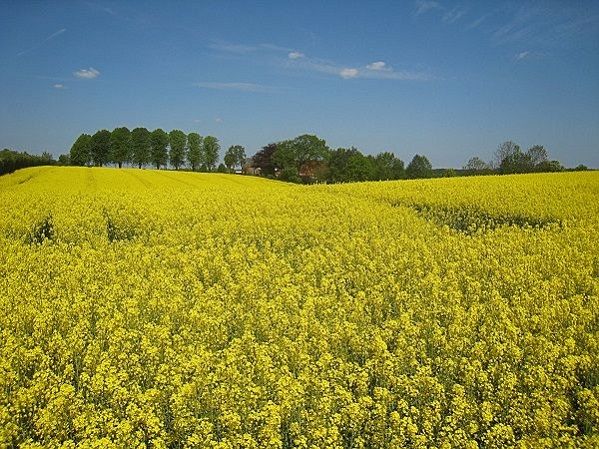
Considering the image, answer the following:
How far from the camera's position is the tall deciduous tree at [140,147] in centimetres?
8612

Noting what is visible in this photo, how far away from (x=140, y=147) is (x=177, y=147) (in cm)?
651

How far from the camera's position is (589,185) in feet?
90.6

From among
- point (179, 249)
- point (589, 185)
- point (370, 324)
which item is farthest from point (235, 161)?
point (370, 324)

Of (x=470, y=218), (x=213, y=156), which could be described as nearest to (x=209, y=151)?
(x=213, y=156)

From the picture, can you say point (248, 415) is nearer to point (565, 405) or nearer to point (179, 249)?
point (565, 405)

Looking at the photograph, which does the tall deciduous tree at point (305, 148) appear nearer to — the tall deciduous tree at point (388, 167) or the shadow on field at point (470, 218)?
the tall deciduous tree at point (388, 167)

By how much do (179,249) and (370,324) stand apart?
8001 millimetres

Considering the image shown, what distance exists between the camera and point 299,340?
7.54m

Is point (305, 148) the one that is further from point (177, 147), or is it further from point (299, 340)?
point (299, 340)

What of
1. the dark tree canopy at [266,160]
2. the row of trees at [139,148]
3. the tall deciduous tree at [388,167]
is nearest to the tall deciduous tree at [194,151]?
the row of trees at [139,148]

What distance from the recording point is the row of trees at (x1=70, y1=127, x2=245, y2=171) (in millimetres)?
86125

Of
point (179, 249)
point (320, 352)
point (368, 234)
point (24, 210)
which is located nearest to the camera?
point (320, 352)

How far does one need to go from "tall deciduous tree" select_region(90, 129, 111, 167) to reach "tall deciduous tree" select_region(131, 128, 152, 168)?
16.4 feet

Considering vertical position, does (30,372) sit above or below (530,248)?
below
